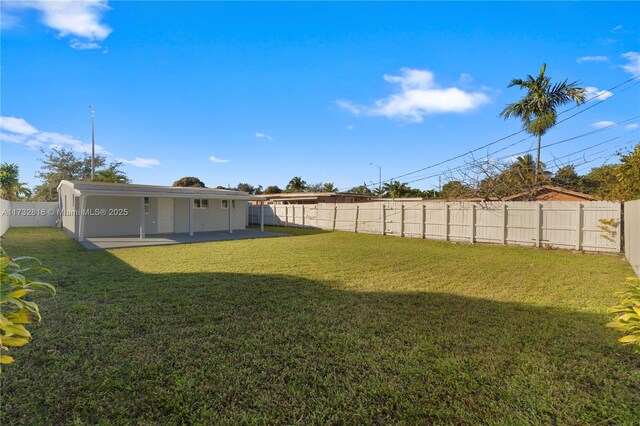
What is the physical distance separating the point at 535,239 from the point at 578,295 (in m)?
6.84

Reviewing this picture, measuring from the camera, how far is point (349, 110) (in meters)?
20.4

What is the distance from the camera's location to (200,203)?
1853 centimetres

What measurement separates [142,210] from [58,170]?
2679 cm

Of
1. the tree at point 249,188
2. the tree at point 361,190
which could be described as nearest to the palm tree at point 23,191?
the tree at point 249,188

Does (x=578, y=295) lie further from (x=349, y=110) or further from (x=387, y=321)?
(x=349, y=110)

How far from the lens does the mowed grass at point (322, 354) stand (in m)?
2.43

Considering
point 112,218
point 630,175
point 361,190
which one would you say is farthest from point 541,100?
point 361,190

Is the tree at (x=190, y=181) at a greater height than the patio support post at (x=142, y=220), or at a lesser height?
greater

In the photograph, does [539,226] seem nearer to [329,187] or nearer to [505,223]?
[505,223]

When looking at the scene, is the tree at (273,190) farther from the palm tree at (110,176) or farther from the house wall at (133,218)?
the house wall at (133,218)

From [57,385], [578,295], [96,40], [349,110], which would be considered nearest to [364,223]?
[349,110]

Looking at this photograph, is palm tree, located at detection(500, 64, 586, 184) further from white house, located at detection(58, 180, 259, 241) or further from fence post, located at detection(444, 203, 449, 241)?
white house, located at detection(58, 180, 259, 241)

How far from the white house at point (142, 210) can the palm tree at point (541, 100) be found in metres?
17.1

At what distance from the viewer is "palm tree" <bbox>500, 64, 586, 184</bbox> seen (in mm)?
17641
